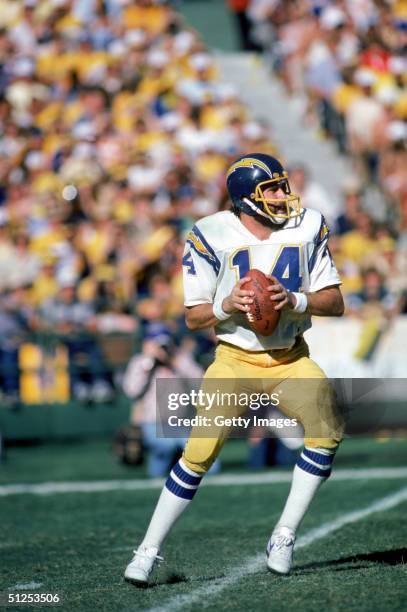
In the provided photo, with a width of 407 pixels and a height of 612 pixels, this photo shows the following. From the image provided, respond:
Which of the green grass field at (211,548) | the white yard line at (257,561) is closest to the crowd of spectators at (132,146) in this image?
the green grass field at (211,548)

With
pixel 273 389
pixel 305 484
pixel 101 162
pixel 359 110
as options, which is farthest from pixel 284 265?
pixel 359 110

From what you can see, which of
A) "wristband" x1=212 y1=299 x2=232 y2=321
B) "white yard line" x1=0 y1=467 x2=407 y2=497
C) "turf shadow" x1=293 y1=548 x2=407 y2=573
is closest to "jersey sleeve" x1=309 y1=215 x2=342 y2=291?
"wristband" x1=212 y1=299 x2=232 y2=321

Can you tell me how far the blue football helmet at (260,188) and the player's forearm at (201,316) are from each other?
476mm

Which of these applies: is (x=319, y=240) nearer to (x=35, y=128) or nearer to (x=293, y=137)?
(x=35, y=128)

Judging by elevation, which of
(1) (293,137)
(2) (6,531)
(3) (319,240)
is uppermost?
(1) (293,137)

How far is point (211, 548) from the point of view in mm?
6133

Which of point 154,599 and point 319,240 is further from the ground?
point 319,240

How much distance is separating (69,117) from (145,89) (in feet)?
3.89

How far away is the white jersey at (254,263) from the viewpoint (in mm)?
5184

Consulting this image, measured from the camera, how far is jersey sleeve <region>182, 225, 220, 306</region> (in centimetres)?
526

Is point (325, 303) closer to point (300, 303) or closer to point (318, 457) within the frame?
point (300, 303)

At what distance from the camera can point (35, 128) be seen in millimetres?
15703

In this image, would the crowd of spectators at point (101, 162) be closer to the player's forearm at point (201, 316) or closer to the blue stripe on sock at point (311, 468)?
the player's forearm at point (201, 316)

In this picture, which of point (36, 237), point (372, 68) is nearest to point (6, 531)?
point (36, 237)
